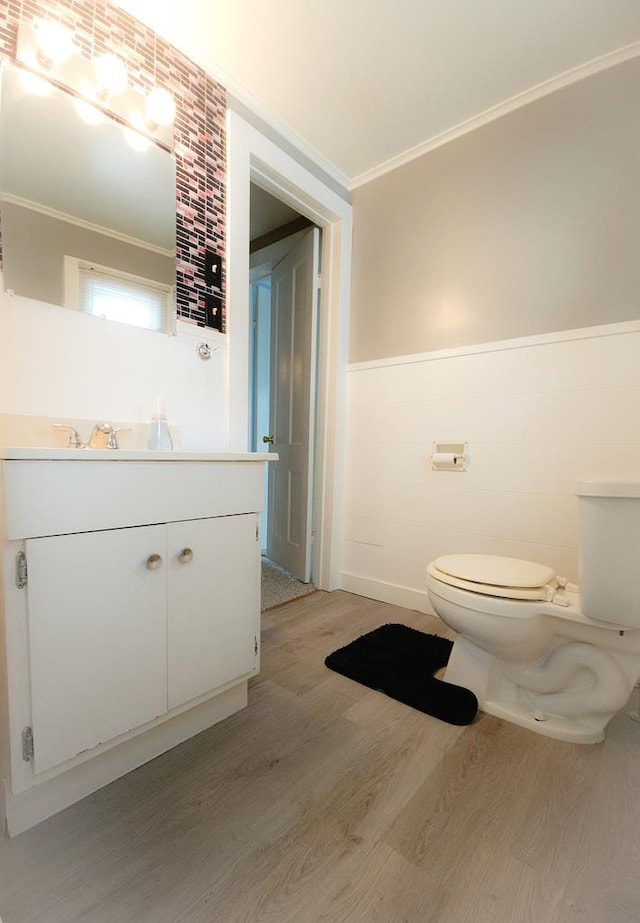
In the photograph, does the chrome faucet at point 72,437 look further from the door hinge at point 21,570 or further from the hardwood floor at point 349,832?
the hardwood floor at point 349,832

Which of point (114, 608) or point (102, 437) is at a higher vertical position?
point (102, 437)

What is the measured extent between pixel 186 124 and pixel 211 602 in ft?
5.57

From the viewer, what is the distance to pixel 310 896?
711 millimetres

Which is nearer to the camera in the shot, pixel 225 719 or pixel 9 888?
pixel 9 888

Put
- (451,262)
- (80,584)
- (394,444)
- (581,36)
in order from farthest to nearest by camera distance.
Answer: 1. (394,444)
2. (451,262)
3. (581,36)
4. (80,584)

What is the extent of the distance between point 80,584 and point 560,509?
1.64 metres

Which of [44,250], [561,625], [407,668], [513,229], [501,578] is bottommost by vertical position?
[407,668]

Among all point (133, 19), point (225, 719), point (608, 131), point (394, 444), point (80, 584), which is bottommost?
point (225, 719)

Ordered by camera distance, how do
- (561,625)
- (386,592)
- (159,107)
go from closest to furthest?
(561,625), (159,107), (386,592)

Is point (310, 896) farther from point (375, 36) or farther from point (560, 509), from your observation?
point (375, 36)

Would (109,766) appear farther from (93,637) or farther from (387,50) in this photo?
(387,50)

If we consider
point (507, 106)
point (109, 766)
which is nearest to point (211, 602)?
point (109, 766)

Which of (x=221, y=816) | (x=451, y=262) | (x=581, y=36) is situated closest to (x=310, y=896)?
(x=221, y=816)

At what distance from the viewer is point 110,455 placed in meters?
0.87
